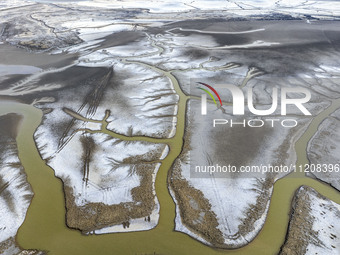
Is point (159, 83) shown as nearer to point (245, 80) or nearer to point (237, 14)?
point (245, 80)

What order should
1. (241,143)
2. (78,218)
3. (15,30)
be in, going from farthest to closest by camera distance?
(15,30), (241,143), (78,218)

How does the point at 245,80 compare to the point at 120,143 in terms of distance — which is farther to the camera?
the point at 245,80

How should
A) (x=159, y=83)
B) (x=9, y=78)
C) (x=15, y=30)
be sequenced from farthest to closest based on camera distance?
(x=15, y=30), (x=9, y=78), (x=159, y=83)

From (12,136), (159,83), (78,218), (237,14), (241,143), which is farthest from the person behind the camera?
(237,14)

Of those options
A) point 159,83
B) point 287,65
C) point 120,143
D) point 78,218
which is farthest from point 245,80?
point 78,218

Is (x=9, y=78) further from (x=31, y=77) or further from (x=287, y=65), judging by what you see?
(x=287, y=65)

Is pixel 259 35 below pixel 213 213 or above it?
above

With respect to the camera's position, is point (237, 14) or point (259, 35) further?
point (237, 14)

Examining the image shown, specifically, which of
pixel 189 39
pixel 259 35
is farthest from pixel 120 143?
pixel 259 35

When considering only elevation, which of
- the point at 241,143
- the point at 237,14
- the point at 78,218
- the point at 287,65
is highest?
the point at 237,14
